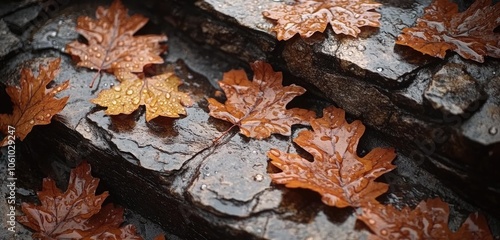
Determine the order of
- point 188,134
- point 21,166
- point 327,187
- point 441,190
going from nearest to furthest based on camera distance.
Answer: point 327,187, point 441,190, point 188,134, point 21,166

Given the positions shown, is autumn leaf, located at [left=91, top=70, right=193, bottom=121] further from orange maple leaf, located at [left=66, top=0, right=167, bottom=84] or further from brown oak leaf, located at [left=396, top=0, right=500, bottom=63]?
brown oak leaf, located at [left=396, top=0, right=500, bottom=63]

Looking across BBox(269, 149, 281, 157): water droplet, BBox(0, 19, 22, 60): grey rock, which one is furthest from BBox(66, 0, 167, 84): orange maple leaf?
BBox(269, 149, 281, 157): water droplet

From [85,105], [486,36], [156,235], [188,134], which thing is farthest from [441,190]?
[85,105]

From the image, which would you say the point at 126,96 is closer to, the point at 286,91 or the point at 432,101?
the point at 286,91

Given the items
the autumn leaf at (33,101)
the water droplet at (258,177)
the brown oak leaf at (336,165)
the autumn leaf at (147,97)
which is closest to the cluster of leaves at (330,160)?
the brown oak leaf at (336,165)

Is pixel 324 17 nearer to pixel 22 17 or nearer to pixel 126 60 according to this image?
pixel 126 60

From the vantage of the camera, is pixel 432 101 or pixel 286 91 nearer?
pixel 432 101
